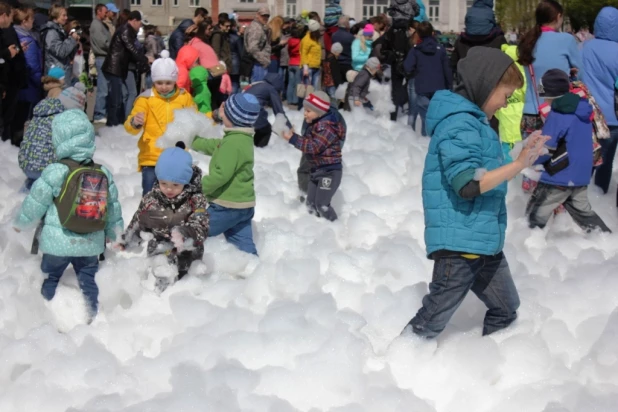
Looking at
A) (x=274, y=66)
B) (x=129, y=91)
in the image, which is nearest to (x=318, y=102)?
(x=129, y=91)

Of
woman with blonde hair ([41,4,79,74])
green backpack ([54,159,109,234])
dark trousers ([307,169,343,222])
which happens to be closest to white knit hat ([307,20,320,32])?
woman with blonde hair ([41,4,79,74])

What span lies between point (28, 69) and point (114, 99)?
62.8 inches

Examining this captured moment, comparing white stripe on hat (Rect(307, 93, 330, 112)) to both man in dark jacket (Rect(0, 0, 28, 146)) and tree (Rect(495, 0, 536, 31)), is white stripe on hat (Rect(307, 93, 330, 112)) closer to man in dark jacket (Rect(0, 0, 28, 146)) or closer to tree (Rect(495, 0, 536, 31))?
man in dark jacket (Rect(0, 0, 28, 146))

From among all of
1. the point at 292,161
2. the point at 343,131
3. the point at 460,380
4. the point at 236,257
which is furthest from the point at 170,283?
the point at 292,161

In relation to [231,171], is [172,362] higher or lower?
lower

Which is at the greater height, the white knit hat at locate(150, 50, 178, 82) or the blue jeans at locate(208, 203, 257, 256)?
the white knit hat at locate(150, 50, 178, 82)

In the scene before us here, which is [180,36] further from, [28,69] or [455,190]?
[455,190]

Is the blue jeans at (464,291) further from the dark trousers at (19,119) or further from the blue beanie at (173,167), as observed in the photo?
the dark trousers at (19,119)

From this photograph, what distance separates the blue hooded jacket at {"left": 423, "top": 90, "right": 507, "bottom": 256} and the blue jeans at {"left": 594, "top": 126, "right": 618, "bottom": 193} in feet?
14.4

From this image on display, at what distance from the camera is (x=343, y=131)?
815 centimetres

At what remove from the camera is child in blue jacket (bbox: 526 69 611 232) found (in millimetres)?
7293

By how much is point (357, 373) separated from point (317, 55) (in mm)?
11738

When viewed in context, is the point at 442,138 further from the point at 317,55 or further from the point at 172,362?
the point at 317,55

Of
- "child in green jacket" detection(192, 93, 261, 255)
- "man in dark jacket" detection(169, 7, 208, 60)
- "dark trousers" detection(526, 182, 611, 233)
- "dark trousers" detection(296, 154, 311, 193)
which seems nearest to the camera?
"child in green jacket" detection(192, 93, 261, 255)
